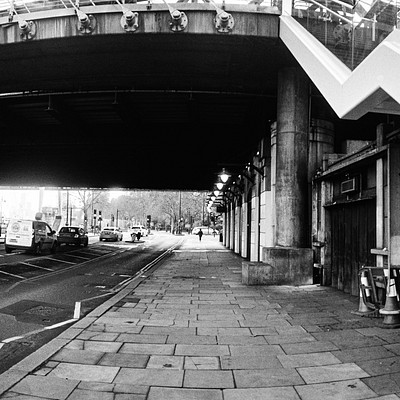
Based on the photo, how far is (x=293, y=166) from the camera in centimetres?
1317

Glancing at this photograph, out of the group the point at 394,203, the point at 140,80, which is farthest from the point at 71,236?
the point at 394,203

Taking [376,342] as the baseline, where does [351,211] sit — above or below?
above

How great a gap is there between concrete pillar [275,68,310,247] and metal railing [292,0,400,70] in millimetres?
2537

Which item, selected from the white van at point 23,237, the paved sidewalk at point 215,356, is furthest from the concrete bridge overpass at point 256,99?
the white van at point 23,237

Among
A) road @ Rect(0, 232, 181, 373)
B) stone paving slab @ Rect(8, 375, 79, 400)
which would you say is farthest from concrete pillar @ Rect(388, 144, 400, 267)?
stone paving slab @ Rect(8, 375, 79, 400)

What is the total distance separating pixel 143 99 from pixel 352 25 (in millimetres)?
10275

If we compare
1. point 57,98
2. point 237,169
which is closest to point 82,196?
point 237,169

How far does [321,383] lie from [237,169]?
2071cm

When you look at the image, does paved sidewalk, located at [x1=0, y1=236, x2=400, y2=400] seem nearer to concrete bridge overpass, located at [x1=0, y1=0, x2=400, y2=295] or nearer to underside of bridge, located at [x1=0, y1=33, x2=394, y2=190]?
concrete bridge overpass, located at [x1=0, y1=0, x2=400, y2=295]

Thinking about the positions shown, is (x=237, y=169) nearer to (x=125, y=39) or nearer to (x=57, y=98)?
(x=57, y=98)

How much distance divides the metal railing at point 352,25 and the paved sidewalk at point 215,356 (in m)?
4.37

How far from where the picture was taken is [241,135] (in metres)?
21.4

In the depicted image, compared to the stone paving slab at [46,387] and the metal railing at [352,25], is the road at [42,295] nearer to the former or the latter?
the stone paving slab at [46,387]

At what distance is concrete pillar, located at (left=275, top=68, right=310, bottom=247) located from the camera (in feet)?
Result: 43.1
